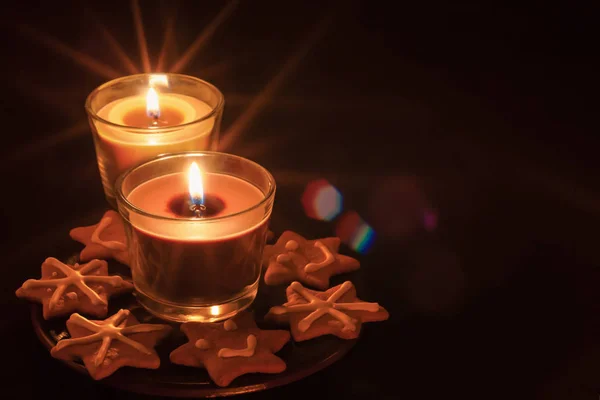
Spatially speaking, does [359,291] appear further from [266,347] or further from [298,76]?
[298,76]

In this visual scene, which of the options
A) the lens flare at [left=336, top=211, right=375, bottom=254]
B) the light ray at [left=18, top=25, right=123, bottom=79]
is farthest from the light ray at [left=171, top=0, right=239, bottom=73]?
the lens flare at [left=336, top=211, right=375, bottom=254]

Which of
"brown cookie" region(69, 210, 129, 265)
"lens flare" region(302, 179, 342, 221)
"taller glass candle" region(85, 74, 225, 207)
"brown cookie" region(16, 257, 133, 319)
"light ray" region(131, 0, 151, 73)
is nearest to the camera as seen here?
"brown cookie" region(16, 257, 133, 319)

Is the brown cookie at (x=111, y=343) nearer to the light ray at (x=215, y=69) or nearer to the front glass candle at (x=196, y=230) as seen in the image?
the front glass candle at (x=196, y=230)

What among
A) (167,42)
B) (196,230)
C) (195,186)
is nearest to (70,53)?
(167,42)

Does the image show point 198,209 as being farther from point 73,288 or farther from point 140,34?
point 140,34

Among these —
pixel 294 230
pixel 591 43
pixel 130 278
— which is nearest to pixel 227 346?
pixel 130 278

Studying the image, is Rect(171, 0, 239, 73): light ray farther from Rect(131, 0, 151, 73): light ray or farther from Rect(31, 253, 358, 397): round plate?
Rect(31, 253, 358, 397): round plate
